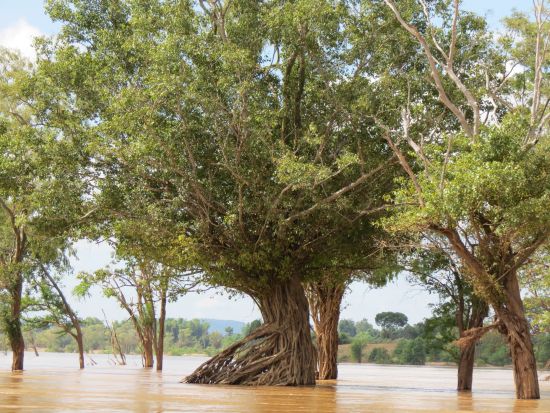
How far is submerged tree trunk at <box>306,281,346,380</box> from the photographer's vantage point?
30438 mm

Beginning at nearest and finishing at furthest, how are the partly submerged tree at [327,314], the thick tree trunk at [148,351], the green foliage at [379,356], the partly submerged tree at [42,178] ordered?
the partly submerged tree at [42,178]
the partly submerged tree at [327,314]
the thick tree trunk at [148,351]
the green foliage at [379,356]

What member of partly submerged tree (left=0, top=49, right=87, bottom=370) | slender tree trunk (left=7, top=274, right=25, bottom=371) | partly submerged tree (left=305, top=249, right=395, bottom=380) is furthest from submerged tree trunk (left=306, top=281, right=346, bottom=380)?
slender tree trunk (left=7, top=274, right=25, bottom=371)

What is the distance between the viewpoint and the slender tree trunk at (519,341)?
17.2 meters

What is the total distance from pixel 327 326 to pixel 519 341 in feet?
45.4

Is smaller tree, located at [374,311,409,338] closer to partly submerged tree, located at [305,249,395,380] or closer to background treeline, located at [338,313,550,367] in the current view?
background treeline, located at [338,313,550,367]

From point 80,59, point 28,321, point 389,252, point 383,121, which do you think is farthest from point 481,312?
point 28,321

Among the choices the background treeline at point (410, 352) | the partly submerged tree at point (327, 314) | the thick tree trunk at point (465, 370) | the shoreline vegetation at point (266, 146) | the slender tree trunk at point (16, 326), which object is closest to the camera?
the shoreline vegetation at point (266, 146)

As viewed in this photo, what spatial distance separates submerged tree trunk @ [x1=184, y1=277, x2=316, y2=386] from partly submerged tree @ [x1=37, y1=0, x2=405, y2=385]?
1.7 inches

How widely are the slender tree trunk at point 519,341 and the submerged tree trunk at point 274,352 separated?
6619 millimetres

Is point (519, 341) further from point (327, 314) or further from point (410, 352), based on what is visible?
point (410, 352)

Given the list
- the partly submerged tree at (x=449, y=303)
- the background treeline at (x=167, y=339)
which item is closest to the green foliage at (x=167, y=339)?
the background treeline at (x=167, y=339)

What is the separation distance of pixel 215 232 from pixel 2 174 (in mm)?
5960

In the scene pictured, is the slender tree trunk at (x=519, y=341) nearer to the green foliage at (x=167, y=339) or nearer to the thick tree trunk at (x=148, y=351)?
the thick tree trunk at (x=148, y=351)

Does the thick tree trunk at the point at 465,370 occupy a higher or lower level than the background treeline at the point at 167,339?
lower
